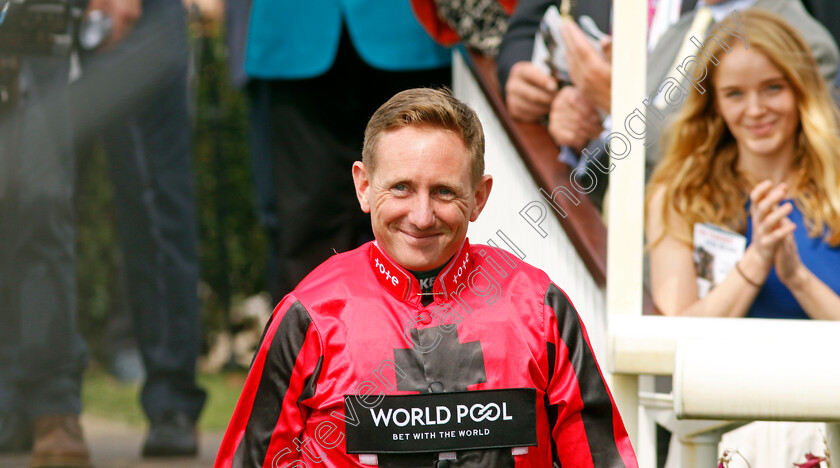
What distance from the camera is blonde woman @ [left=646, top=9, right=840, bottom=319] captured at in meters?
2.34

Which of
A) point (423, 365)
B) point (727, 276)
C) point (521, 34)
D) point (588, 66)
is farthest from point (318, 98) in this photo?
point (423, 365)

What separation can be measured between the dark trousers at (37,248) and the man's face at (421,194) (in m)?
2.04

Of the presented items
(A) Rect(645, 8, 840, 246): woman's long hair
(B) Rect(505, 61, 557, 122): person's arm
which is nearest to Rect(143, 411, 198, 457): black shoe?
(B) Rect(505, 61, 557, 122): person's arm

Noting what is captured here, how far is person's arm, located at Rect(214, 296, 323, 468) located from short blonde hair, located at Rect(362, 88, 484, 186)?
285 millimetres

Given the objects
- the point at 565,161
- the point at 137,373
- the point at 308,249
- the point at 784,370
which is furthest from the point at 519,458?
the point at 137,373

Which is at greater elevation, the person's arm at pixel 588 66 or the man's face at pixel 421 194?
the person's arm at pixel 588 66

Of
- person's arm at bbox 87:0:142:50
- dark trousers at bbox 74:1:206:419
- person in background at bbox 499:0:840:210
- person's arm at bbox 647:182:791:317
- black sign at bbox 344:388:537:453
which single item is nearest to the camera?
black sign at bbox 344:388:537:453

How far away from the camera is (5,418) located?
10.5 ft

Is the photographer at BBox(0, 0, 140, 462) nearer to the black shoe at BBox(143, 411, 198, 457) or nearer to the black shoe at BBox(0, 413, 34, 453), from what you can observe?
the black shoe at BBox(0, 413, 34, 453)

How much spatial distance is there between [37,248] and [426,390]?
2.16 meters

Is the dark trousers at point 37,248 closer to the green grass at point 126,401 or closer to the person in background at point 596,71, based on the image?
the green grass at point 126,401

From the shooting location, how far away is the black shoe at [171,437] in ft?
11.6

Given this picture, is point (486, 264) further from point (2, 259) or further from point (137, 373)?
point (137, 373)

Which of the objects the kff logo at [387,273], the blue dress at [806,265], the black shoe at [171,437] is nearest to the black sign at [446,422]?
the kff logo at [387,273]
